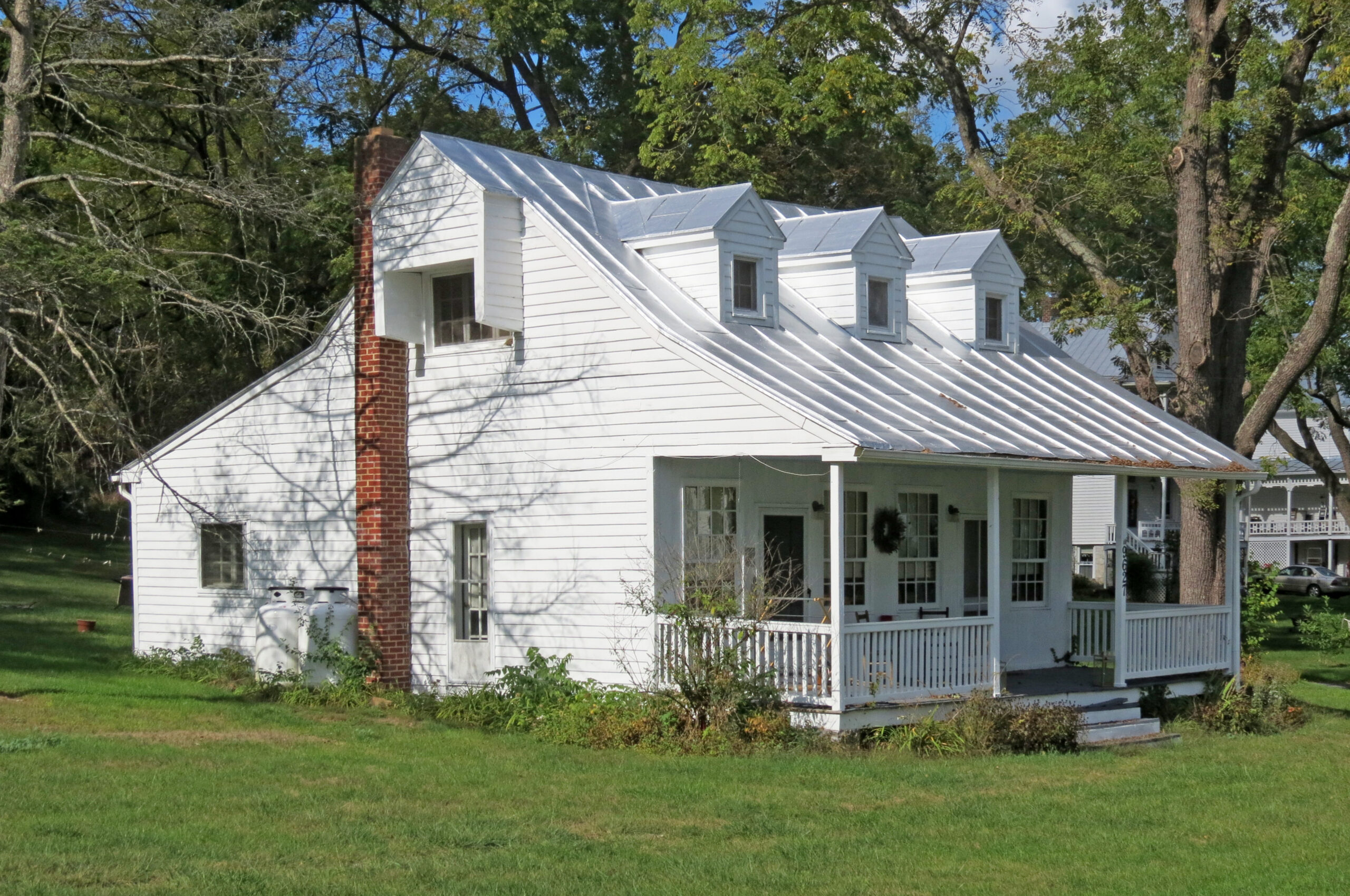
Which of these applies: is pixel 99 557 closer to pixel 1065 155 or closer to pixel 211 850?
pixel 1065 155

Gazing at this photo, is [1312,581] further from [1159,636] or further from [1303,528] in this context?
[1159,636]

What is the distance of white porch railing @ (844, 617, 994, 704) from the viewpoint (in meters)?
15.0

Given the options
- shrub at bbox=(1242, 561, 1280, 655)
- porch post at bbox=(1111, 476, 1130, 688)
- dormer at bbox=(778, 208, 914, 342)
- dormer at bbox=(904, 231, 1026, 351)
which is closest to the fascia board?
dormer at bbox=(778, 208, 914, 342)

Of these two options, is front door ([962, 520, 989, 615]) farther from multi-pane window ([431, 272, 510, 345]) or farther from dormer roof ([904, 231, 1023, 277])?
multi-pane window ([431, 272, 510, 345])

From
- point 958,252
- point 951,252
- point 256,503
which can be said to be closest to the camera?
point 256,503

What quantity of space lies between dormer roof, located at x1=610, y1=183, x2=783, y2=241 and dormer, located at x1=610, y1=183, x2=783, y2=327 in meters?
0.01

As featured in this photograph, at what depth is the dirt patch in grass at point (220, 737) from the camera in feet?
48.3

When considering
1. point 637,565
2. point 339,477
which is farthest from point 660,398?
point 339,477

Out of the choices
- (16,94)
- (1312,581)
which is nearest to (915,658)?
(16,94)

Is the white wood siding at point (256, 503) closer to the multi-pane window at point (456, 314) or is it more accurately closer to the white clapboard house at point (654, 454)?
the white clapboard house at point (654, 454)

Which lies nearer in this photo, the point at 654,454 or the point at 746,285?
the point at 654,454

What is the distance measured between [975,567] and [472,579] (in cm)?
674

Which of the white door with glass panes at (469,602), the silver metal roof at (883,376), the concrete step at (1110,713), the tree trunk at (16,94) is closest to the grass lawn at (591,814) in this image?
the concrete step at (1110,713)

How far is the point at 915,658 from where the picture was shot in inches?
614
